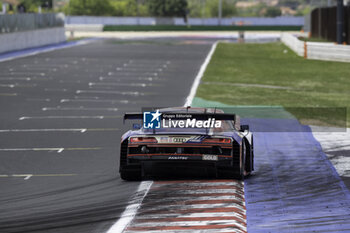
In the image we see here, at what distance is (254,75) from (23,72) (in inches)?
459

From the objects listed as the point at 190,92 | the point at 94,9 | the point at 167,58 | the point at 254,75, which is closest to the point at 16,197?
the point at 190,92

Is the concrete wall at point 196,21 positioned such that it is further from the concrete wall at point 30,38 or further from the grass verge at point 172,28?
the concrete wall at point 30,38

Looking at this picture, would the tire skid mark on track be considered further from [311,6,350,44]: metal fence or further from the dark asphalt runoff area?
[311,6,350,44]: metal fence

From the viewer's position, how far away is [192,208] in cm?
1118

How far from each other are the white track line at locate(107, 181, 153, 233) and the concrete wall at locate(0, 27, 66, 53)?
1796 inches

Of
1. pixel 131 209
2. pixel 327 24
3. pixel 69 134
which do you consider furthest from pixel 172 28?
pixel 131 209

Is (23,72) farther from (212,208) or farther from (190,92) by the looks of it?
(212,208)

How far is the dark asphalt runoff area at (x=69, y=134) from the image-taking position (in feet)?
36.8

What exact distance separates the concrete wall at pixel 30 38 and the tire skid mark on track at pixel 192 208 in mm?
45883

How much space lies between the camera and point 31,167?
1505 cm

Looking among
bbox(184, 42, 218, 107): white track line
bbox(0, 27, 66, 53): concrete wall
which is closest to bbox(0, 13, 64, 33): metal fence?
bbox(0, 27, 66, 53): concrete wall

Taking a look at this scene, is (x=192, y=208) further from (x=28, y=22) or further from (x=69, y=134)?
(x=28, y=22)

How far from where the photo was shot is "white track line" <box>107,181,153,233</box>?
394 inches

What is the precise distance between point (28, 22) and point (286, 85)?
1367 inches
